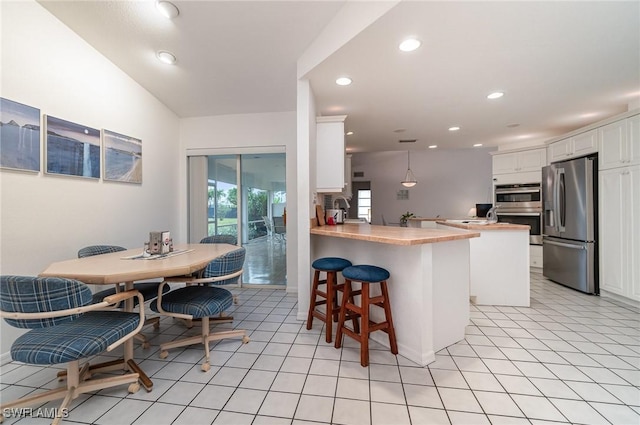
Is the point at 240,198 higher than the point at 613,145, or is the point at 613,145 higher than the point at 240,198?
the point at 613,145

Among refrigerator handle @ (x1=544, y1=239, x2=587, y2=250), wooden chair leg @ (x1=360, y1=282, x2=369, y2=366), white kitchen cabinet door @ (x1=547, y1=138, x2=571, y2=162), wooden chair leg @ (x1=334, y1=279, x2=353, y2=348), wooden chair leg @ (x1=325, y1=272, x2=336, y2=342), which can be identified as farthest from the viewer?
white kitchen cabinet door @ (x1=547, y1=138, x2=571, y2=162)

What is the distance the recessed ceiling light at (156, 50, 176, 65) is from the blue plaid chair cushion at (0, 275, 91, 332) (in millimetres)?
2368

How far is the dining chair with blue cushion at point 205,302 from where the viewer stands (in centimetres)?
192

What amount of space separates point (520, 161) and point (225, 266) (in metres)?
5.43

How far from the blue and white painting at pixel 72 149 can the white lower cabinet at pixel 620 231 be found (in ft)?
19.0

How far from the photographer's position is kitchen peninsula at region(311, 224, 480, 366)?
1909 mm

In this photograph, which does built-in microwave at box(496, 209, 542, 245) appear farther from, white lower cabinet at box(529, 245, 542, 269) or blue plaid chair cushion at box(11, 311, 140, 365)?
blue plaid chair cushion at box(11, 311, 140, 365)

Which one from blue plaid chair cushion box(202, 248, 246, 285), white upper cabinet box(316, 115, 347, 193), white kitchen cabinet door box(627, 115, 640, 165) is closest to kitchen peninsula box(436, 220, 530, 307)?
white kitchen cabinet door box(627, 115, 640, 165)

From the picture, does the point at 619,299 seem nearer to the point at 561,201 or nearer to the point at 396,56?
the point at 561,201

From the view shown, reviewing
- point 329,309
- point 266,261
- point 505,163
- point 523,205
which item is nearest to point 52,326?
point 329,309

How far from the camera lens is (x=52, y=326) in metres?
1.40

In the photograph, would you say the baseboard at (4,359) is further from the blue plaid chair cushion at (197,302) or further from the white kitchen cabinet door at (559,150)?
the white kitchen cabinet door at (559,150)

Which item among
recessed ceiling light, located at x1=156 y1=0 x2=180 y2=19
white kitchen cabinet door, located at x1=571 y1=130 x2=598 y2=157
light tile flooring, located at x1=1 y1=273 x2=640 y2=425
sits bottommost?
light tile flooring, located at x1=1 y1=273 x2=640 y2=425

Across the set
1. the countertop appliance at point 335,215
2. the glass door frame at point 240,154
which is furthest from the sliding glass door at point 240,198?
the countertop appliance at point 335,215
